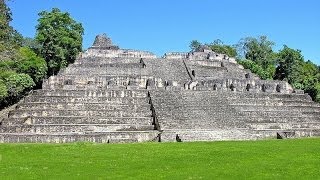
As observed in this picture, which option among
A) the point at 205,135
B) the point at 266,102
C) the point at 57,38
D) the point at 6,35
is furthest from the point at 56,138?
the point at 6,35

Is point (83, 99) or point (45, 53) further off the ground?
point (45, 53)

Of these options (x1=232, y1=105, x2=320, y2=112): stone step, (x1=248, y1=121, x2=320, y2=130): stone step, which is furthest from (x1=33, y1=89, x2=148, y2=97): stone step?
(x1=248, y1=121, x2=320, y2=130): stone step

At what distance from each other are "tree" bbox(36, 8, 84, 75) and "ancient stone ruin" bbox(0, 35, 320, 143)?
7.66 meters

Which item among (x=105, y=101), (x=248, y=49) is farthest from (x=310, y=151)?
(x=248, y=49)

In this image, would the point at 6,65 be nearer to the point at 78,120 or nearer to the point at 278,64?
the point at 78,120

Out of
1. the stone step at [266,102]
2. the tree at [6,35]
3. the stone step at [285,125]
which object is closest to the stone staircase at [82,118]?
the stone step at [266,102]

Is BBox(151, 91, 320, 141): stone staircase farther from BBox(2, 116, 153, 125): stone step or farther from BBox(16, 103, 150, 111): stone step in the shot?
BBox(16, 103, 150, 111): stone step

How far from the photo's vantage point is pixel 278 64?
57344 mm

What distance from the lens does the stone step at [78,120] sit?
26.3 m

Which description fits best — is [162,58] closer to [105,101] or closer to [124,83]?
[124,83]

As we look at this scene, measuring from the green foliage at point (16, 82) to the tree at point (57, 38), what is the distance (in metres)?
5.93

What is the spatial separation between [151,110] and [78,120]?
14.1 feet

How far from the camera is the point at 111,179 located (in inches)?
465

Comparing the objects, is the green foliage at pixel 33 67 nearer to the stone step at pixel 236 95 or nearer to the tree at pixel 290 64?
the stone step at pixel 236 95
